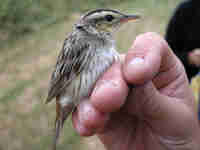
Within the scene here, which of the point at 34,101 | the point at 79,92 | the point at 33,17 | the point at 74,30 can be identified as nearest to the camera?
the point at 79,92

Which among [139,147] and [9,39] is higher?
[139,147]

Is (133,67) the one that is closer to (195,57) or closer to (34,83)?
(195,57)

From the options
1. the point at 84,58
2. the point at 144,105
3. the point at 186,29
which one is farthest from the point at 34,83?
the point at 144,105

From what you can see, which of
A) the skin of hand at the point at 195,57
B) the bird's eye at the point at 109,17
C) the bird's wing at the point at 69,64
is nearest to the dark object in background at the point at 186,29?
the skin of hand at the point at 195,57

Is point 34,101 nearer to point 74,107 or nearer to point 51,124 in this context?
point 51,124

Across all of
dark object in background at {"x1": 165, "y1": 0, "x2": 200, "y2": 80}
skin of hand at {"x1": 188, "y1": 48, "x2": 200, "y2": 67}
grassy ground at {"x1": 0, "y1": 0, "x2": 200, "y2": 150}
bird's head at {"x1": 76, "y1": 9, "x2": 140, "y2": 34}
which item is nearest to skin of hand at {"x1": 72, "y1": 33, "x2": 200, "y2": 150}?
bird's head at {"x1": 76, "y1": 9, "x2": 140, "y2": 34}

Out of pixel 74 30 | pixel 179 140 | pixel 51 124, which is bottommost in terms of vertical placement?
pixel 51 124

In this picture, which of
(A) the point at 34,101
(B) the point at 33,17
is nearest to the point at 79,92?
(A) the point at 34,101
